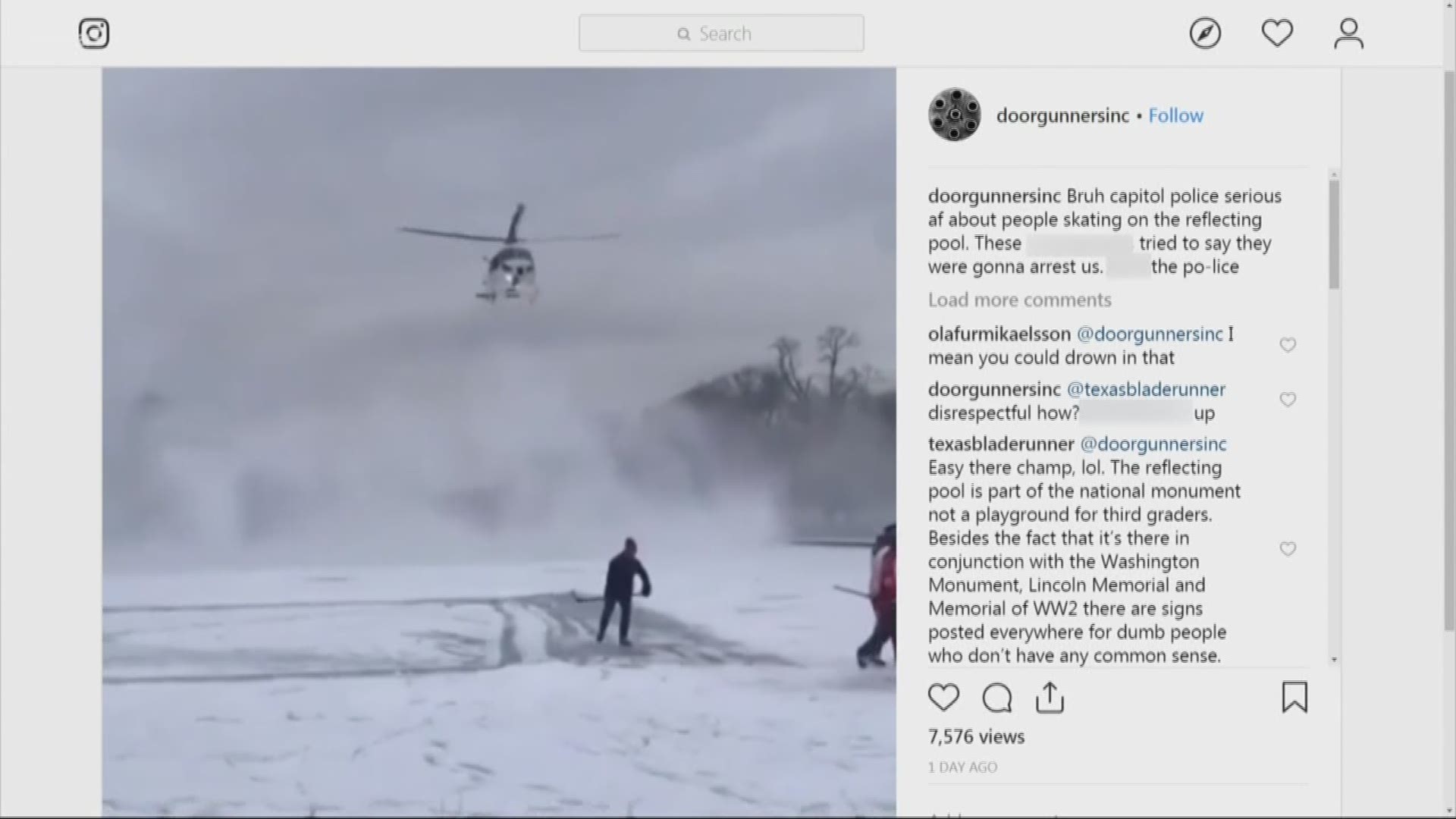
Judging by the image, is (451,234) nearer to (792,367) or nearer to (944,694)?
(792,367)

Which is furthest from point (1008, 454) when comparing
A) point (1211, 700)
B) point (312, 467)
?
point (312, 467)

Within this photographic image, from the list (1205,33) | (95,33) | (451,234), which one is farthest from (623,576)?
(1205,33)

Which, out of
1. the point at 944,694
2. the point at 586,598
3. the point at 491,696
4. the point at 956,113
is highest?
the point at 956,113

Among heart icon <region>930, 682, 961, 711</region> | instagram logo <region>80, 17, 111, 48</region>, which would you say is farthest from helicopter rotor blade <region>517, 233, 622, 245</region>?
heart icon <region>930, 682, 961, 711</region>

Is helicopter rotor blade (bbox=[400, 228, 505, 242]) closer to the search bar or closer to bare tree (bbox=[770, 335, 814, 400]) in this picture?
the search bar

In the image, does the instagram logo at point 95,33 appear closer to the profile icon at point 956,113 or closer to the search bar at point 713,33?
the search bar at point 713,33
